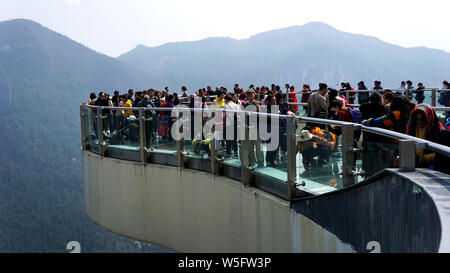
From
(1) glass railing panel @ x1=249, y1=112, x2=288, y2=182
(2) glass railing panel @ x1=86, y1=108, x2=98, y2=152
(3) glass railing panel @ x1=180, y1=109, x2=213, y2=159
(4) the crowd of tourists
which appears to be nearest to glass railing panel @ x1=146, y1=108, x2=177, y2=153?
(4) the crowd of tourists

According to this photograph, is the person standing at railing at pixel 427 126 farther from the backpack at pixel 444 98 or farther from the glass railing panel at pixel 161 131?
the backpack at pixel 444 98

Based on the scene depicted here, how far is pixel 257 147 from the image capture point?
8.55 m

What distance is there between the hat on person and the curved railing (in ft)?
0.07

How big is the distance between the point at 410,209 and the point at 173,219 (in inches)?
309

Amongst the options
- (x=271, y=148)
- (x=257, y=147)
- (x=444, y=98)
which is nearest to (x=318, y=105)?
(x=257, y=147)

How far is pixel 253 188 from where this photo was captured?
29.1 ft

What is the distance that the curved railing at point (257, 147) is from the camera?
5.98 meters

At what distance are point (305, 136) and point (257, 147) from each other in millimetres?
1400

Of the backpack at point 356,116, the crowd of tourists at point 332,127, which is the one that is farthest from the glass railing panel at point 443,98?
the backpack at point 356,116

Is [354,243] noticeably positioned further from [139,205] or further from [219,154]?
[139,205]

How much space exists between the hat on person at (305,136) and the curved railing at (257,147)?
0.07 ft

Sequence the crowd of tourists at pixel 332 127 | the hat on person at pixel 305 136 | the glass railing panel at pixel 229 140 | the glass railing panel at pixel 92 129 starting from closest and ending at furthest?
the crowd of tourists at pixel 332 127
the hat on person at pixel 305 136
the glass railing panel at pixel 229 140
the glass railing panel at pixel 92 129

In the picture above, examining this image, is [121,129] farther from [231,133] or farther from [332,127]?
[332,127]
